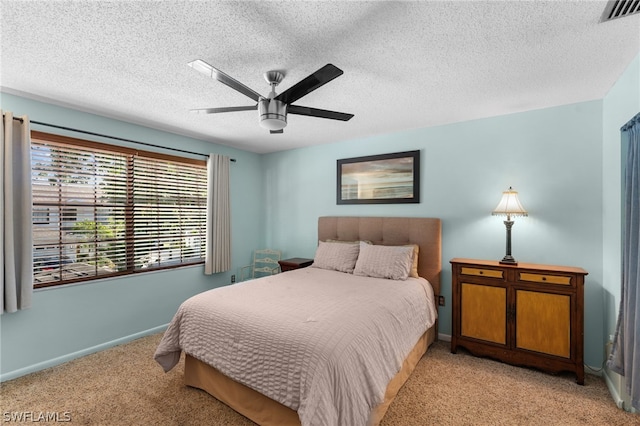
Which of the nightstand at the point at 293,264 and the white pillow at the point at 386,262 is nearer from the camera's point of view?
the white pillow at the point at 386,262

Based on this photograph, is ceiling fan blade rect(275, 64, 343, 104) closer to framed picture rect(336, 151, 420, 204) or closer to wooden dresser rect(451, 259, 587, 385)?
framed picture rect(336, 151, 420, 204)

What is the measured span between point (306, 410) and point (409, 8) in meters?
2.15

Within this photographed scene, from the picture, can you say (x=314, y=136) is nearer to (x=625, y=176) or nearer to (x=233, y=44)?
(x=233, y=44)

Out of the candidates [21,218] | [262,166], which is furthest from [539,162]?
[21,218]

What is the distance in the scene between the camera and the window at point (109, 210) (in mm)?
2807

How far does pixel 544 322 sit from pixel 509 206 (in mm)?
1082

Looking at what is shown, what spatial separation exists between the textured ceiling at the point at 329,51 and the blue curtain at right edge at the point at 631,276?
69 cm

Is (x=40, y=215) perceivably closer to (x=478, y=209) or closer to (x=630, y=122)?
(x=478, y=209)

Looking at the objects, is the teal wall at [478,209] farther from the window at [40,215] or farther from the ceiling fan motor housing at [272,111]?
the ceiling fan motor housing at [272,111]

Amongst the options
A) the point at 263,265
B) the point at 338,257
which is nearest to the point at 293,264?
the point at 338,257

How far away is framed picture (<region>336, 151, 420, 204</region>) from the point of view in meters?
3.69

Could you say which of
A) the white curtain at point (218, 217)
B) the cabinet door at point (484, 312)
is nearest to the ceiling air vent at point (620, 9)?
the cabinet door at point (484, 312)

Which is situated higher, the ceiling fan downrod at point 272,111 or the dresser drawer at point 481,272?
the ceiling fan downrod at point 272,111

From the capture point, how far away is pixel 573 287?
8.22 feet
